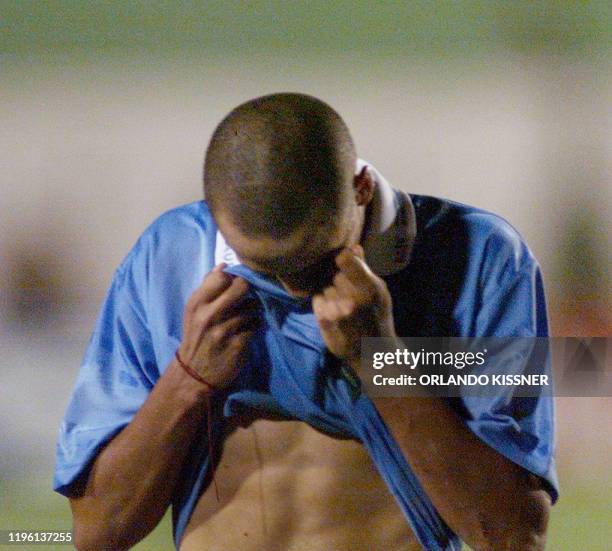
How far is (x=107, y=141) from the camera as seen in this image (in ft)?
4.93

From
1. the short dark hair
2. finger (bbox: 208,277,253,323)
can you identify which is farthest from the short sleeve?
the short dark hair

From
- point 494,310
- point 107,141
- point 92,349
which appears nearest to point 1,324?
point 92,349

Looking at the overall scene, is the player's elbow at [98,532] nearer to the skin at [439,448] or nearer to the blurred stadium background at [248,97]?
the blurred stadium background at [248,97]

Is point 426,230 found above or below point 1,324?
above

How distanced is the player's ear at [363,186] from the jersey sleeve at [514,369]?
0.71ft

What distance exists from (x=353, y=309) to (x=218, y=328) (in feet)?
0.72

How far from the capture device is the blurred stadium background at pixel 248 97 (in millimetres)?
1445

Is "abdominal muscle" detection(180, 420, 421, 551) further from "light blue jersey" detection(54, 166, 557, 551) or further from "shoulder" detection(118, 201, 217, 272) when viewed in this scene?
"shoulder" detection(118, 201, 217, 272)

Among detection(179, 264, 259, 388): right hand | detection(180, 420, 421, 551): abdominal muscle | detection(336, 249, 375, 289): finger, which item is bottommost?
detection(180, 420, 421, 551): abdominal muscle

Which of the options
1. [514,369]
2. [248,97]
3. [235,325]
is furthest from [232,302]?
[514,369]

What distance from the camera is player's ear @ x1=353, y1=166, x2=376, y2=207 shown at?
1.29m

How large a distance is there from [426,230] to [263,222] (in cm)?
31

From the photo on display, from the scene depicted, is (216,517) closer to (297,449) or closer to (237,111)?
(297,449)

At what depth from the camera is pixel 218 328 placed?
1.38m
